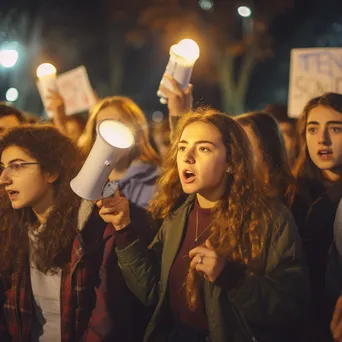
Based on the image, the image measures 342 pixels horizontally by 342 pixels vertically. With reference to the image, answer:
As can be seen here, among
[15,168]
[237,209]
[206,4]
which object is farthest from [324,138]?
[206,4]

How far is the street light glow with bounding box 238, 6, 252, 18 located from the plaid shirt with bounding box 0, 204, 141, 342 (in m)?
15.1

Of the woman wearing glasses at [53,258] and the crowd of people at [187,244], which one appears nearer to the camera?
the crowd of people at [187,244]

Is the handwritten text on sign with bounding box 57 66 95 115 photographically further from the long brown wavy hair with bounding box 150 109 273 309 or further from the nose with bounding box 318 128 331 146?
the nose with bounding box 318 128 331 146

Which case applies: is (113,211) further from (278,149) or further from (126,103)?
(126,103)

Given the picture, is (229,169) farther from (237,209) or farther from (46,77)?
(46,77)

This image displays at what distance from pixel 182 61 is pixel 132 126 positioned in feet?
3.09

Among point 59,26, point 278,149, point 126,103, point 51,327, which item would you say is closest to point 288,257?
point 278,149

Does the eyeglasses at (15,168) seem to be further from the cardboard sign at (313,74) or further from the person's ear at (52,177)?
the cardboard sign at (313,74)

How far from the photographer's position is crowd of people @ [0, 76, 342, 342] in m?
2.95

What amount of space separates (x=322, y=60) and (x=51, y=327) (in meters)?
3.19

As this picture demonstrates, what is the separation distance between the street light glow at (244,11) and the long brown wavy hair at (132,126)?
13509 millimetres

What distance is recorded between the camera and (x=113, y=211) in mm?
3129

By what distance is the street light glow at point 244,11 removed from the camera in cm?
1730

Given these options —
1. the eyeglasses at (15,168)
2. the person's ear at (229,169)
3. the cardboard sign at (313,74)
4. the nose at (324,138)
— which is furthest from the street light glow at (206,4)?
the person's ear at (229,169)
